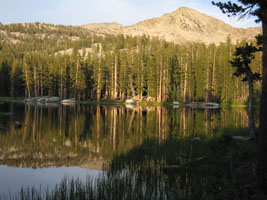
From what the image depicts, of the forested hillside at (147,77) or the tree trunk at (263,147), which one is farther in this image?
the forested hillside at (147,77)

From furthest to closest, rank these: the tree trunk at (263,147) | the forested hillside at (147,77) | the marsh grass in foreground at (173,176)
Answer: the forested hillside at (147,77) → the marsh grass in foreground at (173,176) → the tree trunk at (263,147)

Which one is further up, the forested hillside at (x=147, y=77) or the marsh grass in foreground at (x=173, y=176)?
the forested hillside at (x=147, y=77)

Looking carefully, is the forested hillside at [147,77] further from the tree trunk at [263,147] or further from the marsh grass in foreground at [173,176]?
the tree trunk at [263,147]

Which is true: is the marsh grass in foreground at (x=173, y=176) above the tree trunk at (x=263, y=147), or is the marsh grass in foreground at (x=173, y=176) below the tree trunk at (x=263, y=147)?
below

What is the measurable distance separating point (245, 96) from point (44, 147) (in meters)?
75.2

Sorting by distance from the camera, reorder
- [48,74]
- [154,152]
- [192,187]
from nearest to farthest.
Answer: [192,187] < [154,152] < [48,74]

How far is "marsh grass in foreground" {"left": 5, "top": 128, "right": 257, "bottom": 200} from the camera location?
284 inches

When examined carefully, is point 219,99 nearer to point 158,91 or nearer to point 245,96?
point 245,96

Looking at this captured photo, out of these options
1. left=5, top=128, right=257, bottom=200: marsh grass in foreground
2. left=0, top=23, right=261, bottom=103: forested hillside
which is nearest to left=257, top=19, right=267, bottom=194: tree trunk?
left=5, top=128, right=257, bottom=200: marsh grass in foreground

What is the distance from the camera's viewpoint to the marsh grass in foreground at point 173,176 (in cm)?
721

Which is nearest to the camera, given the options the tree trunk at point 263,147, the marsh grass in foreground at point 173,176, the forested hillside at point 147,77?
the tree trunk at point 263,147

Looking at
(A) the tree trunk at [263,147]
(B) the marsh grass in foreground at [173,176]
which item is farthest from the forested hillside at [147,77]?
(A) the tree trunk at [263,147]

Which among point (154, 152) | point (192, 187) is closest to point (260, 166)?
point (192, 187)

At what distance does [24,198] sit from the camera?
729 centimetres
